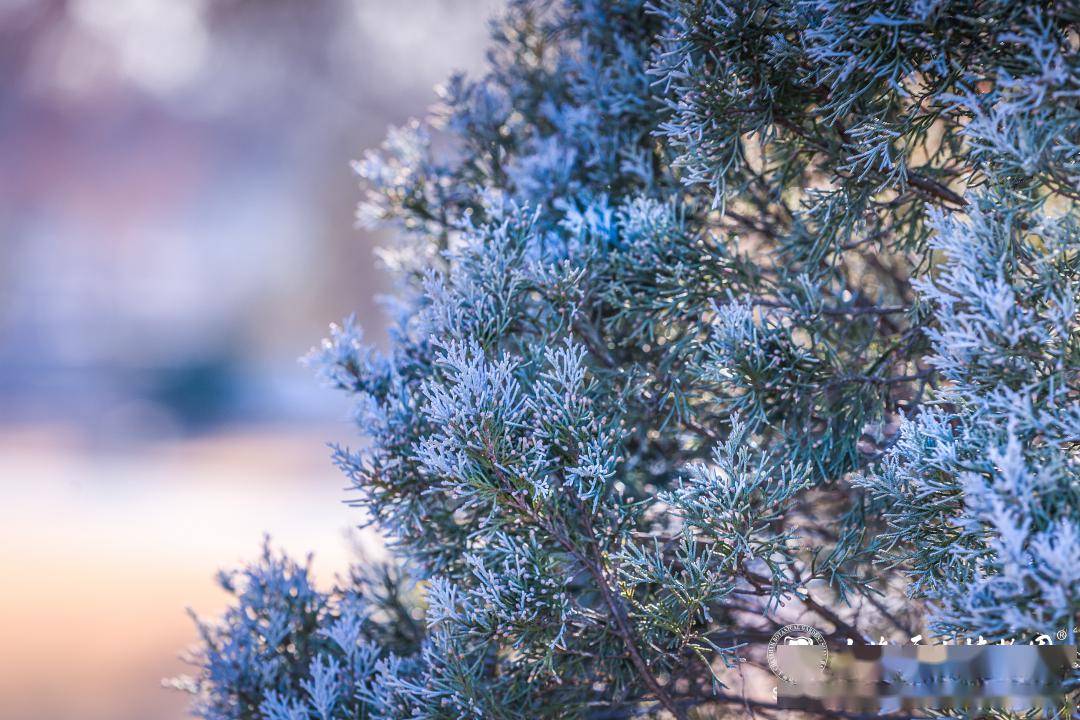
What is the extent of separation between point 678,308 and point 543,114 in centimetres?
85

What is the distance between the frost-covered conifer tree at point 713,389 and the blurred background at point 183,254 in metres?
4.60

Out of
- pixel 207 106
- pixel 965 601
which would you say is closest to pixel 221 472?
pixel 207 106

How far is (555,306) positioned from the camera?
147 centimetres

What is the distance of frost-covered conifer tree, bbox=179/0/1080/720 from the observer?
1079mm

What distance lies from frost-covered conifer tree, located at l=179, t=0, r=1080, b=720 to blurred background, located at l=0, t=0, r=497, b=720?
4603 mm

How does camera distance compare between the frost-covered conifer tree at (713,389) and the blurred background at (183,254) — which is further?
the blurred background at (183,254)

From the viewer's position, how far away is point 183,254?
950 centimetres

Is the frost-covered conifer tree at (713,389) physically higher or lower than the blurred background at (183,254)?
lower

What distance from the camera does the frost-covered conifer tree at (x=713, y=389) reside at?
1.08m

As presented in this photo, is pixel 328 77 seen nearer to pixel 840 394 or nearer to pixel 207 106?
pixel 207 106

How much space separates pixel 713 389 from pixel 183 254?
9274mm

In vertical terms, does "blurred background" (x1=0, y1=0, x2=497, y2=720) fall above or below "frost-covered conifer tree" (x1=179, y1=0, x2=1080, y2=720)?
above

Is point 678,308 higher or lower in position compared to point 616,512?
higher

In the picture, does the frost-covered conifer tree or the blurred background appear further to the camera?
the blurred background
